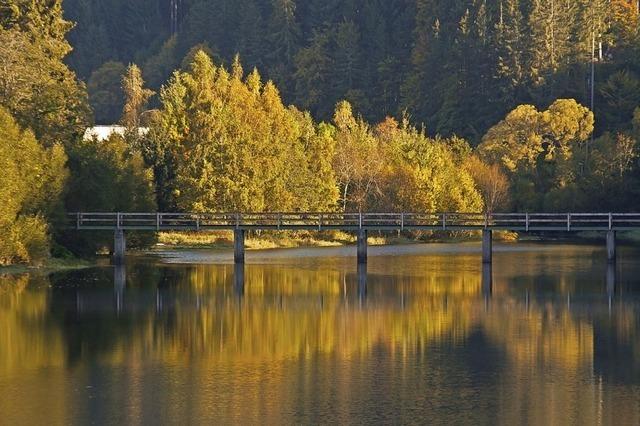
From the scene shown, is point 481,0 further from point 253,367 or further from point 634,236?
point 253,367

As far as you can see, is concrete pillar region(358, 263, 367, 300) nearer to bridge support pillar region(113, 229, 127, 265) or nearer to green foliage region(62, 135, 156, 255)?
bridge support pillar region(113, 229, 127, 265)

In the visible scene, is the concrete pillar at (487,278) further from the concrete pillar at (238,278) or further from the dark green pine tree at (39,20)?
the dark green pine tree at (39,20)

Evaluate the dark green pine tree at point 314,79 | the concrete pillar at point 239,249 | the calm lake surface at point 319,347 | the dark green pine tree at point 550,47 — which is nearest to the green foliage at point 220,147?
the concrete pillar at point 239,249

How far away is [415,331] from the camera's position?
46.1 meters

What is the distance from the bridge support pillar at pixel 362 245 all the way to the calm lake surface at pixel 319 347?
4.91m

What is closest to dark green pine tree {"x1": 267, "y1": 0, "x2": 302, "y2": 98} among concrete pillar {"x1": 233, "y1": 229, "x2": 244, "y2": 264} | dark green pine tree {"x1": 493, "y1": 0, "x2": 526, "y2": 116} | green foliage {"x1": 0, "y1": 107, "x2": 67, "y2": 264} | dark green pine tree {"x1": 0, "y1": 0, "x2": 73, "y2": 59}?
dark green pine tree {"x1": 493, "y1": 0, "x2": 526, "y2": 116}

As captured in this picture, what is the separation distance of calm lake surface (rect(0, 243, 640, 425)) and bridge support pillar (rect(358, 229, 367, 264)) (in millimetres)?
4913

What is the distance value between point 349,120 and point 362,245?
5068 cm

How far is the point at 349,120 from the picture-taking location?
4975 inches

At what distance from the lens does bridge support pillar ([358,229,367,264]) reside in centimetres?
7669

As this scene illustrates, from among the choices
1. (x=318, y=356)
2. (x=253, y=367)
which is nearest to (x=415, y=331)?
(x=318, y=356)

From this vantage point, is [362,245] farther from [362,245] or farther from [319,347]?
[319,347]

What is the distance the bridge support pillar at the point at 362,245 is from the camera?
76688 mm

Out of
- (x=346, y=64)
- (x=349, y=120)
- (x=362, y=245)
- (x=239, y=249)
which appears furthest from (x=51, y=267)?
(x=346, y=64)
